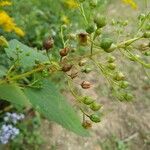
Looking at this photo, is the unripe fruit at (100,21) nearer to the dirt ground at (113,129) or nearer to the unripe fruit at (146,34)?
the unripe fruit at (146,34)

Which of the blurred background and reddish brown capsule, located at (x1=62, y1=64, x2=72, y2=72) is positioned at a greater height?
reddish brown capsule, located at (x1=62, y1=64, x2=72, y2=72)

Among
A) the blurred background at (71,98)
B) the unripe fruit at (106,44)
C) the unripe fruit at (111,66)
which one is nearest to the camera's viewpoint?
the unripe fruit at (106,44)

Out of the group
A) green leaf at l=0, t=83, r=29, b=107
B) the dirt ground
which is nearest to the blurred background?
the dirt ground

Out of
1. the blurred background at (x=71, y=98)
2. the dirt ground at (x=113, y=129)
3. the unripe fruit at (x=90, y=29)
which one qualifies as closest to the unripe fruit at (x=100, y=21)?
the unripe fruit at (x=90, y=29)

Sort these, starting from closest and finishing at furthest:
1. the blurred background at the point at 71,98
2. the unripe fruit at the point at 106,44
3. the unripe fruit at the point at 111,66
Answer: the unripe fruit at the point at 106,44 → the unripe fruit at the point at 111,66 → the blurred background at the point at 71,98

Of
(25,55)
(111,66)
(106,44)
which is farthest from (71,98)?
(106,44)

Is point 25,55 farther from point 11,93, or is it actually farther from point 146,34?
point 146,34

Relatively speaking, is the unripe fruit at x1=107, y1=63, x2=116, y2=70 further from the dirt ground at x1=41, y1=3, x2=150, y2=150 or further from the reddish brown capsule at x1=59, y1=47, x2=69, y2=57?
the dirt ground at x1=41, y1=3, x2=150, y2=150
